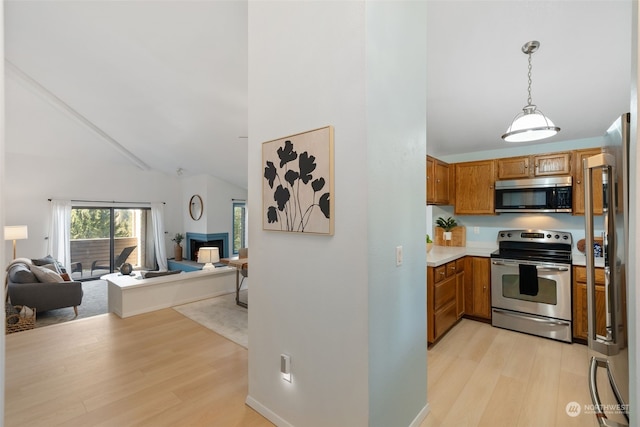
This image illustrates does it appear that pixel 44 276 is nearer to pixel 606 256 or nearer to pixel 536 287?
pixel 606 256

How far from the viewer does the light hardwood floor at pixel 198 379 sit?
77.6 inches

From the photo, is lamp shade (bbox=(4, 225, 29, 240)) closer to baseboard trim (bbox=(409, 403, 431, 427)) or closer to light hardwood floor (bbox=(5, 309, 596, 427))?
light hardwood floor (bbox=(5, 309, 596, 427))

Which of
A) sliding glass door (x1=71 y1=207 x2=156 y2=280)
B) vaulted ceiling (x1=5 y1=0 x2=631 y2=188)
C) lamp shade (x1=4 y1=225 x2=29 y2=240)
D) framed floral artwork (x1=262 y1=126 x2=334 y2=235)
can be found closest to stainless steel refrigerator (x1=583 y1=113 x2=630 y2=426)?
framed floral artwork (x1=262 y1=126 x2=334 y2=235)

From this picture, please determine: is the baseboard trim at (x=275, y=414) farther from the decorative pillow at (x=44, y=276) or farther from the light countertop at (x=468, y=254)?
the decorative pillow at (x=44, y=276)

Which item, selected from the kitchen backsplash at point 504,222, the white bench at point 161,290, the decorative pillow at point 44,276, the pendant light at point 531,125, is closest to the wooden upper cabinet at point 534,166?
the kitchen backsplash at point 504,222

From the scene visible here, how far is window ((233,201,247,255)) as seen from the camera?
8.70 meters

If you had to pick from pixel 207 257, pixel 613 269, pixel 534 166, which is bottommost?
pixel 207 257

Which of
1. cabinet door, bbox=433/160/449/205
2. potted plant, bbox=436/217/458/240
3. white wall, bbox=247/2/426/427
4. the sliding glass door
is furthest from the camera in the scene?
the sliding glass door

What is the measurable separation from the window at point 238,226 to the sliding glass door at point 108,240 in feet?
7.15

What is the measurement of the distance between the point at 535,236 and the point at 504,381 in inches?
80.2

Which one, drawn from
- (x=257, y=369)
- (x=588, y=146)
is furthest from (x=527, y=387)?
(x=588, y=146)

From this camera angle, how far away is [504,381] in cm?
234

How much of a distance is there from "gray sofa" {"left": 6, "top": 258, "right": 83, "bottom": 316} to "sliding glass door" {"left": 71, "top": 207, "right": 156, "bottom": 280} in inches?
94.2

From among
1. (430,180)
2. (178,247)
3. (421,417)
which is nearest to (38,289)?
(178,247)
